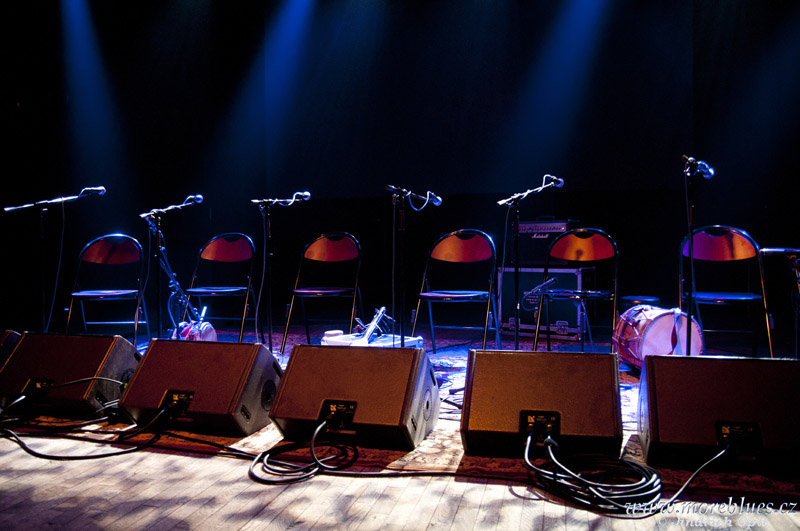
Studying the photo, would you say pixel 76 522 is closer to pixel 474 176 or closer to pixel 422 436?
pixel 422 436

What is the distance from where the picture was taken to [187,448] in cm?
213

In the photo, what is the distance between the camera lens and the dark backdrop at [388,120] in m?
4.50

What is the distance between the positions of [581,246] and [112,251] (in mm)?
3350

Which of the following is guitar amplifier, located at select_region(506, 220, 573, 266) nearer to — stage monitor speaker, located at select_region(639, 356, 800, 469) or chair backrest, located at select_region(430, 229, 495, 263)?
chair backrest, located at select_region(430, 229, 495, 263)

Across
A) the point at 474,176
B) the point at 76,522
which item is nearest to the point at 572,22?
the point at 474,176

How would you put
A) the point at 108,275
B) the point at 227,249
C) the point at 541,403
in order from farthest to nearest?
1. the point at 108,275
2. the point at 227,249
3. the point at 541,403

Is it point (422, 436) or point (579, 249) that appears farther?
point (579, 249)

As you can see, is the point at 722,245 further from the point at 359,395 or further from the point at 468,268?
the point at 359,395

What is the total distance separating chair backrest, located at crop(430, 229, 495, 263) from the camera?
3876 mm

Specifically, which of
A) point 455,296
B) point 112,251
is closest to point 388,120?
point 455,296

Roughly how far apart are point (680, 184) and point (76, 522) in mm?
4753

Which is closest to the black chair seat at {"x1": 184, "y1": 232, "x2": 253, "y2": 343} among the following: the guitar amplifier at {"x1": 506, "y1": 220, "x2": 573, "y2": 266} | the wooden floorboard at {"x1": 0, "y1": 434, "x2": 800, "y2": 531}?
the wooden floorboard at {"x1": 0, "y1": 434, "x2": 800, "y2": 531}

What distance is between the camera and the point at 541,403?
6.28ft

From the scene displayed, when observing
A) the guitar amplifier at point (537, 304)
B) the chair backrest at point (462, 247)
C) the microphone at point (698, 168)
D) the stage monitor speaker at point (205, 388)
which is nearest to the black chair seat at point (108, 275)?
the stage monitor speaker at point (205, 388)
